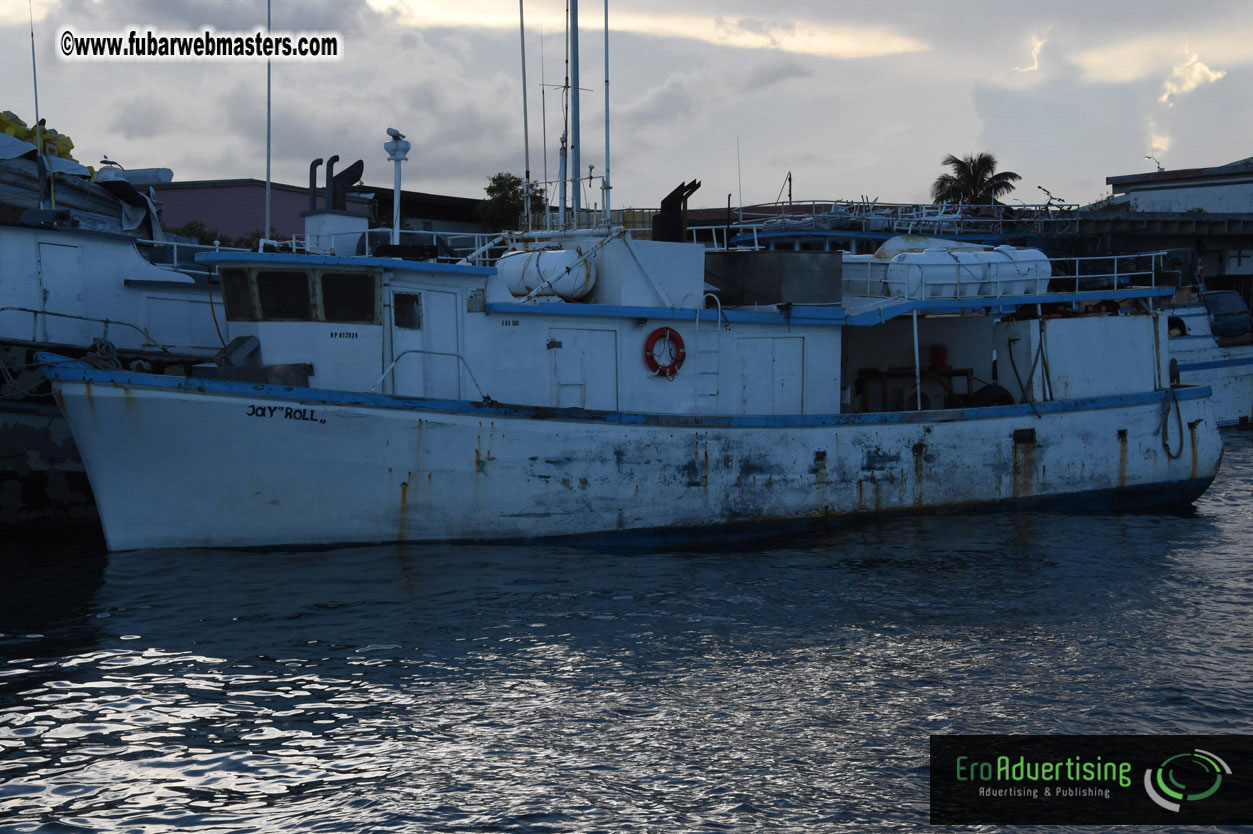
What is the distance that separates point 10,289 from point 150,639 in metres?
10.2

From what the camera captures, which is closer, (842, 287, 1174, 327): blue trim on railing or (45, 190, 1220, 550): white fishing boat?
(45, 190, 1220, 550): white fishing boat

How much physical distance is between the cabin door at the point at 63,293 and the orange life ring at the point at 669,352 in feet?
33.1

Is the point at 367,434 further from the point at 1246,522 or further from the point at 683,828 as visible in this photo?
the point at 1246,522

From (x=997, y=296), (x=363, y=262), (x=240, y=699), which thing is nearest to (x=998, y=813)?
(x=240, y=699)

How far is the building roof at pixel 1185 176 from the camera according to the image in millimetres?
53125

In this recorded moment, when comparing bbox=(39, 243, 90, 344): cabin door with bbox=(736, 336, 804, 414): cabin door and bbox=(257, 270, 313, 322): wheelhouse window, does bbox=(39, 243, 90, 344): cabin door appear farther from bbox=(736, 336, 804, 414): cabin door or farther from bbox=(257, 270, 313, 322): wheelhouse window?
bbox=(736, 336, 804, 414): cabin door

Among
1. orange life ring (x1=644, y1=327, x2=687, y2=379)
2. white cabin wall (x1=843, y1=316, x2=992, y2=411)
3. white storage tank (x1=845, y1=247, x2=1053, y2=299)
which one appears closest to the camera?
Answer: orange life ring (x1=644, y1=327, x2=687, y2=379)

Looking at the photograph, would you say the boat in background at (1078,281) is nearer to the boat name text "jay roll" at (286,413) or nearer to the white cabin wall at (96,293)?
the boat name text "jay roll" at (286,413)

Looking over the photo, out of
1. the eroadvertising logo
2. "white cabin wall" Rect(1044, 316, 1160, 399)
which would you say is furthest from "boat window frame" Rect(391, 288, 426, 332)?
"white cabin wall" Rect(1044, 316, 1160, 399)

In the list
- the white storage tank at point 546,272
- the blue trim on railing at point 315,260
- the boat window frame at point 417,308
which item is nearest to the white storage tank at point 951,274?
the white storage tank at point 546,272

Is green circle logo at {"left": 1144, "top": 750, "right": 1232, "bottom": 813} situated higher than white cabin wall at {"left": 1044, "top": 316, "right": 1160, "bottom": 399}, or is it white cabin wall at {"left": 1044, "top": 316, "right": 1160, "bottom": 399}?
white cabin wall at {"left": 1044, "top": 316, "right": 1160, "bottom": 399}

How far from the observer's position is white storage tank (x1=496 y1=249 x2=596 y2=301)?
15172 millimetres

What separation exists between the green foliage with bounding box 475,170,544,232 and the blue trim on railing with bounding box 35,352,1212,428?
104ft

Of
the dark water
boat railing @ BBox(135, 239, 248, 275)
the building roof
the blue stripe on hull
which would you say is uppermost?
the building roof
